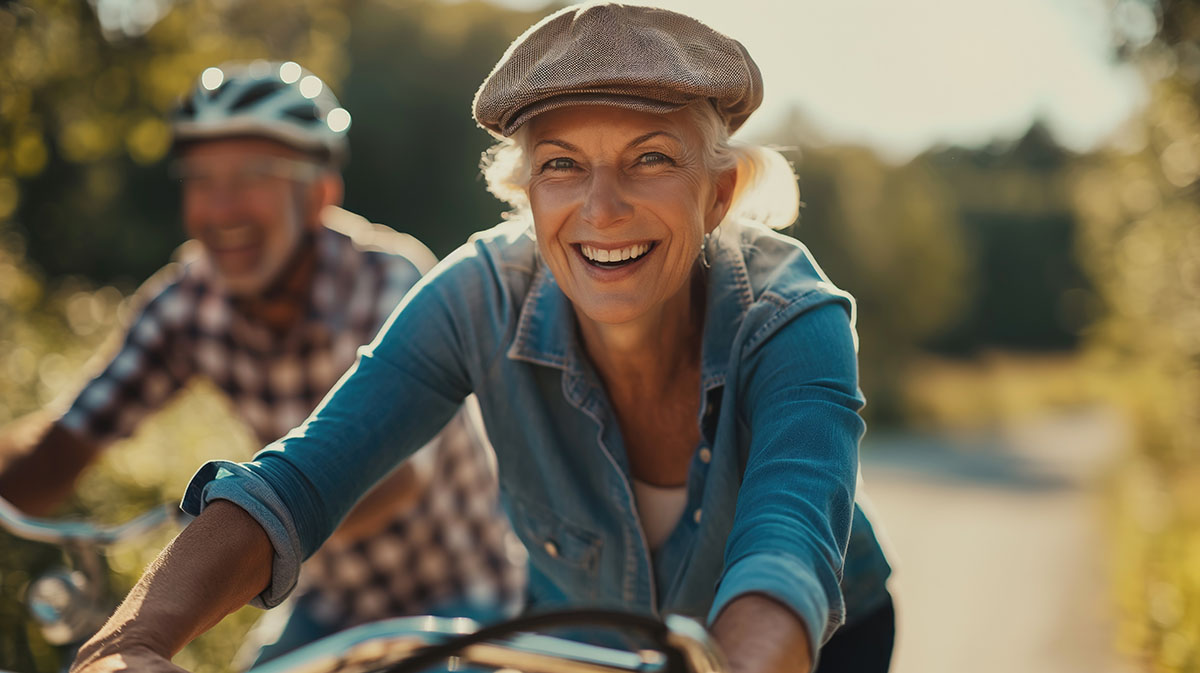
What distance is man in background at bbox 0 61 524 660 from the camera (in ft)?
10.1

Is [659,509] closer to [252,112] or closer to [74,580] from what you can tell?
[74,580]

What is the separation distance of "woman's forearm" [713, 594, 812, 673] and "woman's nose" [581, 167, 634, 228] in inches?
26.4

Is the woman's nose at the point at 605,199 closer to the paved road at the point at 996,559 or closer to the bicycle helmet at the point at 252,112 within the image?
the bicycle helmet at the point at 252,112

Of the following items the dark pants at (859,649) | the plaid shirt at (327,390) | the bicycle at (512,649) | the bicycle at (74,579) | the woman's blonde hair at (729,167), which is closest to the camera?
the bicycle at (512,649)

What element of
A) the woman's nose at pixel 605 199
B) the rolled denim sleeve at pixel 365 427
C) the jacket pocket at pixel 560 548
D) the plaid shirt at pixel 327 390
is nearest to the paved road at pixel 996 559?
the plaid shirt at pixel 327 390

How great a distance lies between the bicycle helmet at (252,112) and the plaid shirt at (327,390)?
0.99 feet

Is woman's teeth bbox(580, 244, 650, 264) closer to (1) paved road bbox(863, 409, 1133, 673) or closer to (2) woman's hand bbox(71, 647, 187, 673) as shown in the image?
(2) woman's hand bbox(71, 647, 187, 673)

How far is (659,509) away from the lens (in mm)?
2088

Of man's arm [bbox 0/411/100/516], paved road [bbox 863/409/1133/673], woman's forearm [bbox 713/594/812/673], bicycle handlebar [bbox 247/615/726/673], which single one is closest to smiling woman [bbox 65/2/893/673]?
woman's forearm [bbox 713/594/812/673]

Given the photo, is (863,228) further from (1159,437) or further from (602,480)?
(602,480)

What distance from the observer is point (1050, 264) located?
28.4 m

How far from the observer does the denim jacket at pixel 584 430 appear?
1678 mm

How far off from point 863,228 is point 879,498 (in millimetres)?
11793

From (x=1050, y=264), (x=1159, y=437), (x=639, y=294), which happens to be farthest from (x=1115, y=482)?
(x=1050, y=264)
